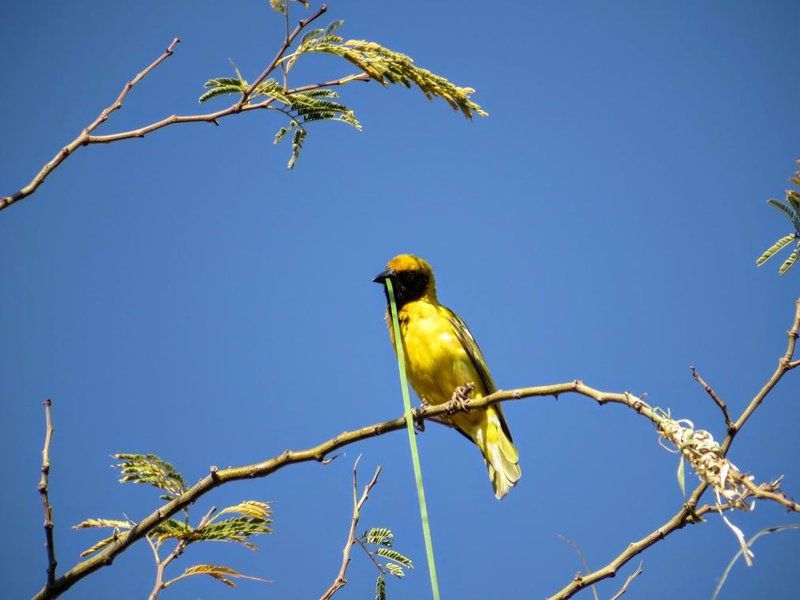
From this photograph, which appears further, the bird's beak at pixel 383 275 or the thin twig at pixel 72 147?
the bird's beak at pixel 383 275

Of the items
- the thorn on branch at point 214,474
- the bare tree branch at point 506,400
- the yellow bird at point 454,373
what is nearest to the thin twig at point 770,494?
the bare tree branch at point 506,400

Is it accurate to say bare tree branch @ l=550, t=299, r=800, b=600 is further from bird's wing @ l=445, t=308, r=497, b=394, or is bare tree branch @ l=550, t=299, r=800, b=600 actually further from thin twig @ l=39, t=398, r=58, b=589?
bird's wing @ l=445, t=308, r=497, b=394

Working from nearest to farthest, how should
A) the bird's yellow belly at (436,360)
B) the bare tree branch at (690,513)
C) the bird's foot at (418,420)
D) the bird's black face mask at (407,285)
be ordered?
the bare tree branch at (690,513) → the bird's foot at (418,420) → the bird's yellow belly at (436,360) → the bird's black face mask at (407,285)

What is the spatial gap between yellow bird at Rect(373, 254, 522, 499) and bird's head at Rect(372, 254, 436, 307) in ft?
0.23

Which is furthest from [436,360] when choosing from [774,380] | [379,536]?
[774,380]

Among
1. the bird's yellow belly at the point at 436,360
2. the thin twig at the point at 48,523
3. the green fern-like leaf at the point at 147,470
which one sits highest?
the bird's yellow belly at the point at 436,360

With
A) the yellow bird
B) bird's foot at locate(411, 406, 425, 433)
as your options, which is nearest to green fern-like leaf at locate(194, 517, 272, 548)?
bird's foot at locate(411, 406, 425, 433)

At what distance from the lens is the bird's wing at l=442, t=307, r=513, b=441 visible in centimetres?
590

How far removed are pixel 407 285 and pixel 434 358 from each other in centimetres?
77

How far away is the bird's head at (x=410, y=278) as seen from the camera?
6250 millimetres

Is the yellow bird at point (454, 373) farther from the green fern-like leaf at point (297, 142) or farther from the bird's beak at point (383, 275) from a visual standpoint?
the green fern-like leaf at point (297, 142)

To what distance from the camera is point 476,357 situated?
595 centimetres

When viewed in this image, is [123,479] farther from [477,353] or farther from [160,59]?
[477,353]

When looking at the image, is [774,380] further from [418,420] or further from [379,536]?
[418,420]
